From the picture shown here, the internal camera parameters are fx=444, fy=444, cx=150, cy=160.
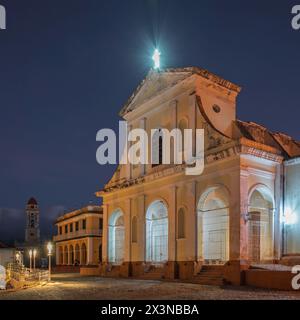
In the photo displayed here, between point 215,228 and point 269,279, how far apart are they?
7184mm

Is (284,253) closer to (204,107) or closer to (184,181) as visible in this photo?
(184,181)

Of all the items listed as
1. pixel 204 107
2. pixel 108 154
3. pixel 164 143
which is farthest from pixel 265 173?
pixel 108 154

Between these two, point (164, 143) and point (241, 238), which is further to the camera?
point (164, 143)

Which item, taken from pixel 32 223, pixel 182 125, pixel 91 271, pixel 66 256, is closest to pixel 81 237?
pixel 66 256

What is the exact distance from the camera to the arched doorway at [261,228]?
19812 millimetres

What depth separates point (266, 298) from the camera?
12984mm

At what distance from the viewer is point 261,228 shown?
20344mm

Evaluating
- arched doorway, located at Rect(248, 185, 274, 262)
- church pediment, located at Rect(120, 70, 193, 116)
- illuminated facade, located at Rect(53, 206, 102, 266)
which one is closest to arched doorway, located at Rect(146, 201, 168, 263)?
arched doorway, located at Rect(248, 185, 274, 262)

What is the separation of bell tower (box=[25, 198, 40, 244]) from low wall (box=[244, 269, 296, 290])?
49.8 m

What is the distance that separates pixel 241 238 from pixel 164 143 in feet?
25.8

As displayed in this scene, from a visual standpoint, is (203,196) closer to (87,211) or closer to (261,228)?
(261,228)

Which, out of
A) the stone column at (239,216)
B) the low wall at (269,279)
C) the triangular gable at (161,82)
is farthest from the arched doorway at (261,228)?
the triangular gable at (161,82)

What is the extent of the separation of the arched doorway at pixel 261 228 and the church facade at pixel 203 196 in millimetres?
45
